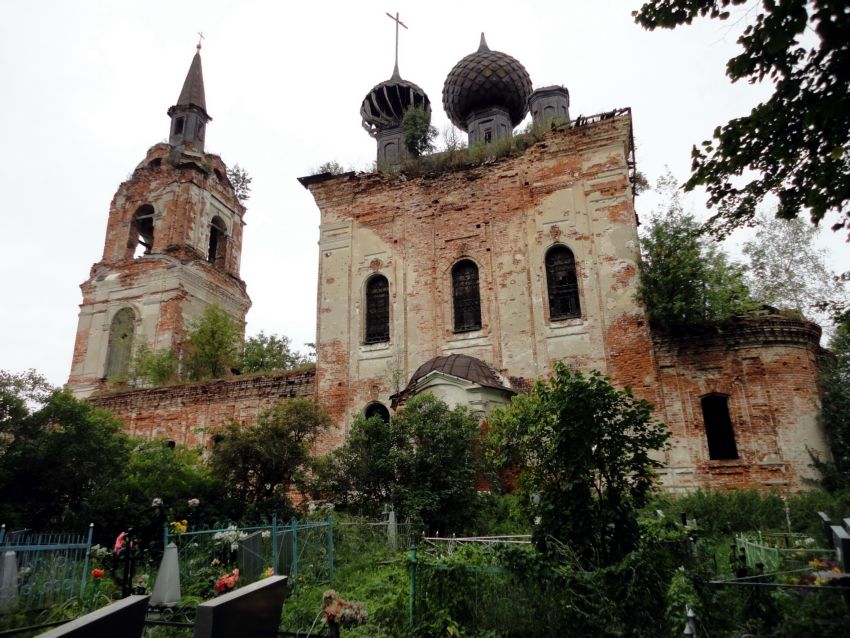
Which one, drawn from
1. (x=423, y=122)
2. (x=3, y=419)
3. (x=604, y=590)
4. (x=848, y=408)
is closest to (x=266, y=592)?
(x=604, y=590)

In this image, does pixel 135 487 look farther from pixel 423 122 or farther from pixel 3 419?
pixel 423 122

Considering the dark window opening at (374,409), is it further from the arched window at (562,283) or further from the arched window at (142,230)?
the arched window at (142,230)

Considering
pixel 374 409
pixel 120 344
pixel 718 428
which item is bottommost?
pixel 718 428

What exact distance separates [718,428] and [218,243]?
23.2m

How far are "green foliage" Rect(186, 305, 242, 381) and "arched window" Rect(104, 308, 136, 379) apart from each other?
2.44 m

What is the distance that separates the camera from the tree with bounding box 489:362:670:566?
22.7 feet

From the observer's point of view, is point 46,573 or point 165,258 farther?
point 165,258

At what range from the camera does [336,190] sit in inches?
780

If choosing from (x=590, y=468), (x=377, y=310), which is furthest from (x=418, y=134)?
(x=590, y=468)

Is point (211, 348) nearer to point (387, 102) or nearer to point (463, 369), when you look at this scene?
point (387, 102)

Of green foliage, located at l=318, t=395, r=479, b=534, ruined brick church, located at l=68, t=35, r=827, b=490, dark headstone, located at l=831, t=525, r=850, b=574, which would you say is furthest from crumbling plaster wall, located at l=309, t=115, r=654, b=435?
dark headstone, located at l=831, t=525, r=850, b=574

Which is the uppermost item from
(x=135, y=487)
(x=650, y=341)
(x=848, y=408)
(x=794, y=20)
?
(x=794, y=20)

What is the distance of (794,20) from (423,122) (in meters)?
15.5

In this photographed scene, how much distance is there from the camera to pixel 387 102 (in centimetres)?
2461
